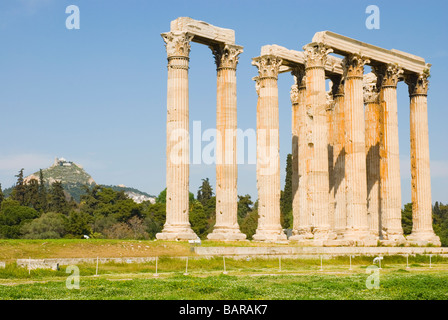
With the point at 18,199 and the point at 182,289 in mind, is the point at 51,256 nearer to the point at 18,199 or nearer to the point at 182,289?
the point at 182,289

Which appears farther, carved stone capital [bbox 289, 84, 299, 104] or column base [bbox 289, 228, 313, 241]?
carved stone capital [bbox 289, 84, 299, 104]

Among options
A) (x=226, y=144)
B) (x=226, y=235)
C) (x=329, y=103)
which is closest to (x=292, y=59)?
(x=329, y=103)

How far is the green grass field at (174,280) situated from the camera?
24.1m

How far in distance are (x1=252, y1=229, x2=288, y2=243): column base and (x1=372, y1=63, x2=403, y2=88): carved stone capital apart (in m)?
18.0

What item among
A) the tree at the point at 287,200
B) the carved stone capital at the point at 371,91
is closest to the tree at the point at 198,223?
the tree at the point at 287,200

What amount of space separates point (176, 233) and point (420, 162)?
28369 millimetres

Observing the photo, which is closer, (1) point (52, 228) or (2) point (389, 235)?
(2) point (389, 235)

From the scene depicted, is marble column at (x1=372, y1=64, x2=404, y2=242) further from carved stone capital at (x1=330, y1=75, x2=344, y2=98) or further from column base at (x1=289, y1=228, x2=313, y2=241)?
column base at (x1=289, y1=228, x2=313, y2=241)

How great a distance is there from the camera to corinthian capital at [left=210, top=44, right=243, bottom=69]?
2191 inches

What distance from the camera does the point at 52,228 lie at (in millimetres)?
99062

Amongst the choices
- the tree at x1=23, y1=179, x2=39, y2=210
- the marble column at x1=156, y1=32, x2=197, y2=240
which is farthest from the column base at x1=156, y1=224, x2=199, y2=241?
the tree at x1=23, y1=179, x2=39, y2=210

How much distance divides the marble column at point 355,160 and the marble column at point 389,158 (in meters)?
5.28
